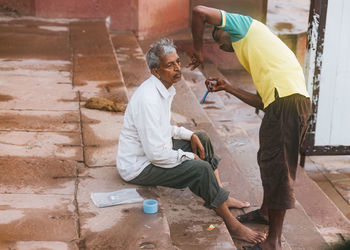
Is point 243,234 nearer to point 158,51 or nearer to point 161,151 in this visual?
point 161,151

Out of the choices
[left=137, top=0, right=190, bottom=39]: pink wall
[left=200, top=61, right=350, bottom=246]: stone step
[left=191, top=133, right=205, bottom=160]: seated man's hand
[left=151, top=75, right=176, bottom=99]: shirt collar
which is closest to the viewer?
[left=151, top=75, right=176, bottom=99]: shirt collar

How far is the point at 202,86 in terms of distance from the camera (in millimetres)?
7457

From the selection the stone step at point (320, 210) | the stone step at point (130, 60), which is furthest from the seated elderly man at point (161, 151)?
the stone step at point (130, 60)

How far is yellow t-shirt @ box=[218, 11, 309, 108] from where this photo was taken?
336cm

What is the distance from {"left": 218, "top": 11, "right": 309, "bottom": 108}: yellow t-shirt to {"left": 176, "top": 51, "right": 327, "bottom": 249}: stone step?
115 cm

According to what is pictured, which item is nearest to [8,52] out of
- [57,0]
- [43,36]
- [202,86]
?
[43,36]

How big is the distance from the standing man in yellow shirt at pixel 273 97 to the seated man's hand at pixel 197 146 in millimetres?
403

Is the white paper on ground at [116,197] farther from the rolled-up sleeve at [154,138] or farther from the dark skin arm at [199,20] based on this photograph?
the dark skin arm at [199,20]

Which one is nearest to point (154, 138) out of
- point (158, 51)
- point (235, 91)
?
point (158, 51)

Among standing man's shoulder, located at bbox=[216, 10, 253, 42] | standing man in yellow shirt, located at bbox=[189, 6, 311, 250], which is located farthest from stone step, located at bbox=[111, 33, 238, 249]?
standing man's shoulder, located at bbox=[216, 10, 253, 42]

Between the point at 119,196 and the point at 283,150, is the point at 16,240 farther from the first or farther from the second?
the point at 283,150

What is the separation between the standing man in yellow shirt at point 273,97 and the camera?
3365 millimetres

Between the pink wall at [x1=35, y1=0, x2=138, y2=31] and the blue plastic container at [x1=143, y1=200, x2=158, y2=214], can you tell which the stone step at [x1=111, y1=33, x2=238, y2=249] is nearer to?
the blue plastic container at [x1=143, y1=200, x2=158, y2=214]

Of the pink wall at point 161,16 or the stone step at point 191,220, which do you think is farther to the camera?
the pink wall at point 161,16
